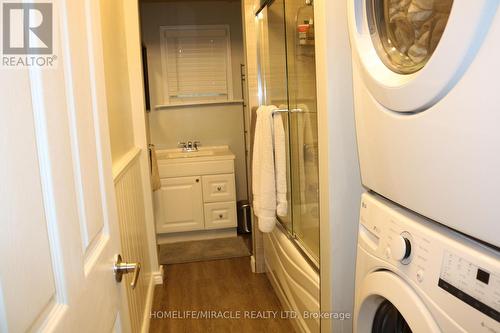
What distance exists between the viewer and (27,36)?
511mm

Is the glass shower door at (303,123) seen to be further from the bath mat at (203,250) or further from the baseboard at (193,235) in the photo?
the baseboard at (193,235)

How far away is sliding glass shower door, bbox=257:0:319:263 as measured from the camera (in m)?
1.76

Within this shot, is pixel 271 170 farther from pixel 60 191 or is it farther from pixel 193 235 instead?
pixel 193 235

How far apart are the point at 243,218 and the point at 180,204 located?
0.60 m

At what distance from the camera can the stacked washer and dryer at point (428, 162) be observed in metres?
0.60

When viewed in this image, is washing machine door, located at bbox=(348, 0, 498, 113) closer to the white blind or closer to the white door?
the white door

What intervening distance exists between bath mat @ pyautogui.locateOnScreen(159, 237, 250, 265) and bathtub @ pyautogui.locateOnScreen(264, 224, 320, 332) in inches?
23.6

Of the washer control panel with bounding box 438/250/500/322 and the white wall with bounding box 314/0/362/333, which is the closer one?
→ the washer control panel with bounding box 438/250/500/322

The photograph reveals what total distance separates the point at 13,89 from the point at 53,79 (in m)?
0.13

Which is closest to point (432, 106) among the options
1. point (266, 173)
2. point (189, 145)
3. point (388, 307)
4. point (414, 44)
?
point (414, 44)

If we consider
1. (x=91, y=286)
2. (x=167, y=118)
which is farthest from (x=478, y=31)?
(x=167, y=118)

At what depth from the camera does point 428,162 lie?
752mm

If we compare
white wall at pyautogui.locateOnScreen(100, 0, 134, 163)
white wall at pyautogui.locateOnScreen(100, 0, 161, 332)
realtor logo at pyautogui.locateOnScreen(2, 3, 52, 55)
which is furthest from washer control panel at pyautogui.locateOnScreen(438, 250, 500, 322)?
white wall at pyautogui.locateOnScreen(100, 0, 134, 163)

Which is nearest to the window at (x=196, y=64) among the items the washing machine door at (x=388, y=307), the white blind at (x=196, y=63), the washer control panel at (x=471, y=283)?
the white blind at (x=196, y=63)
